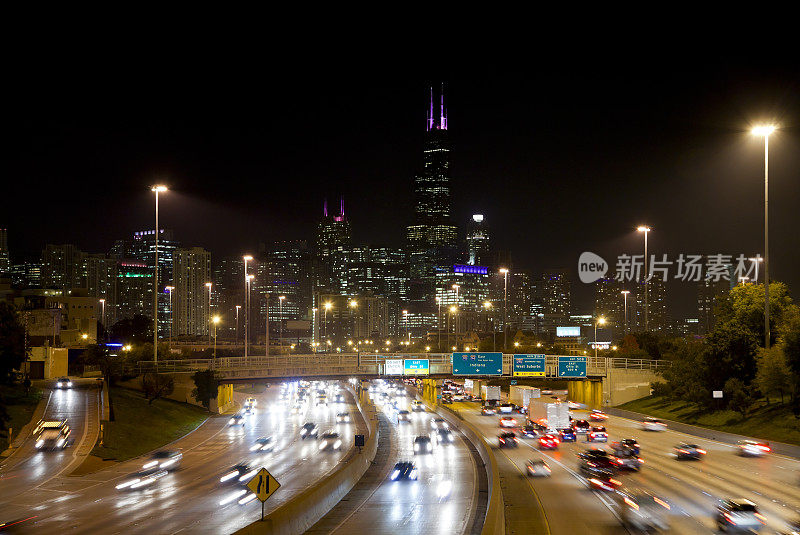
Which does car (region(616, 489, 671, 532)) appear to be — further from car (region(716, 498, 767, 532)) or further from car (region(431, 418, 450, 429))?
car (region(431, 418, 450, 429))

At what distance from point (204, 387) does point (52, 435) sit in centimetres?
3190

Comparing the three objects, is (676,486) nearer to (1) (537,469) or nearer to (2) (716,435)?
(1) (537,469)

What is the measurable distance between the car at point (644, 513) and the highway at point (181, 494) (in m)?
16.5

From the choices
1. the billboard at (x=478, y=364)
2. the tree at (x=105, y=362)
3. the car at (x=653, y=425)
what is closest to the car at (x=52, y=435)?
the tree at (x=105, y=362)

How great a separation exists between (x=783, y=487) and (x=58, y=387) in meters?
69.5

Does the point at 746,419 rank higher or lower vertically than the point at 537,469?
lower

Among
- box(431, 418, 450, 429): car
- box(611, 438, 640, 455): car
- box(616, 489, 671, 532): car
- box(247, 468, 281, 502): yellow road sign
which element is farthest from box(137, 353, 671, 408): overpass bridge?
box(247, 468, 281, 502): yellow road sign

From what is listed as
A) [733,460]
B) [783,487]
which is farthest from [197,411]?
[783,487]

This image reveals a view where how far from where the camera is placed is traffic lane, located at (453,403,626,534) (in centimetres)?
3222

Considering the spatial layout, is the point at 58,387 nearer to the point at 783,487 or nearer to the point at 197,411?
the point at 197,411

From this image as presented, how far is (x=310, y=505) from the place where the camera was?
3484 centimetres

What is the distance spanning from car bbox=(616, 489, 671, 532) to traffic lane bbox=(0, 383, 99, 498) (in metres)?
30.3

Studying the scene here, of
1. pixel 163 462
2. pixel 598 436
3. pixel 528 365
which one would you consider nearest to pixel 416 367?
pixel 528 365

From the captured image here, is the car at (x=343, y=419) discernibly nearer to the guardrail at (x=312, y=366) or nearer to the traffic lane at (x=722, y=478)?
the guardrail at (x=312, y=366)
